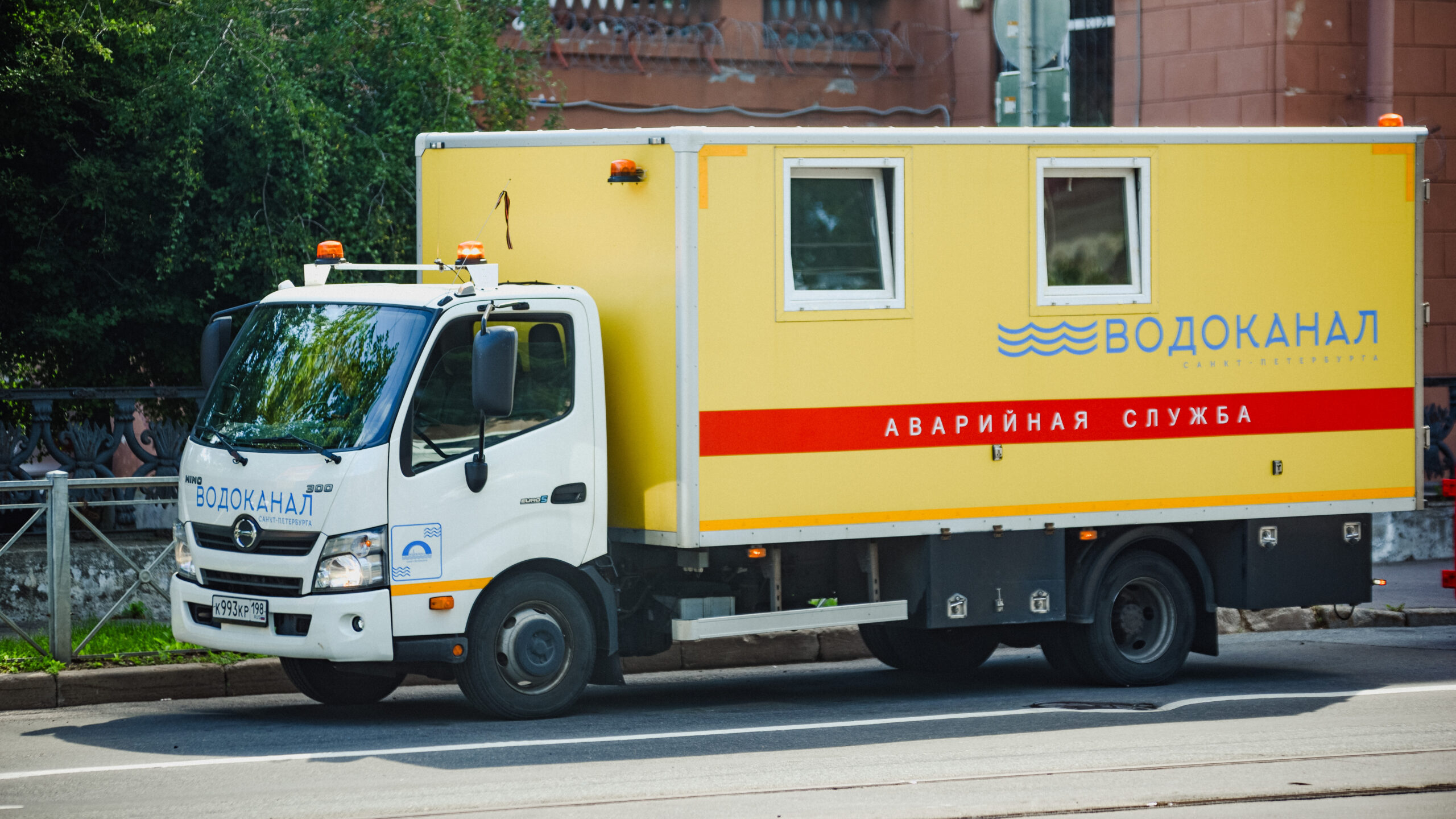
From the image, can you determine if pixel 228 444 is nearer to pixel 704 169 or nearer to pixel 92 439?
pixel 704 169

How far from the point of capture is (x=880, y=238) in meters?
9.76

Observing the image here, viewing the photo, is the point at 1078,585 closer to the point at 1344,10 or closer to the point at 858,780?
the point at 858,780

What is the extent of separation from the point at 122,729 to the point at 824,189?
449cm

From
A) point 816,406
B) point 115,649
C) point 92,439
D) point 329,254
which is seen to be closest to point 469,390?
point 329,254

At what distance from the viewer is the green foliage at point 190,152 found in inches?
523

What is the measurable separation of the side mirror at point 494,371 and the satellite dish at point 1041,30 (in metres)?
5.00

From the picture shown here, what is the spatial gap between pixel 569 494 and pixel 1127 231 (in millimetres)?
3482

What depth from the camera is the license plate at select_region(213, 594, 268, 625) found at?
8906 mm

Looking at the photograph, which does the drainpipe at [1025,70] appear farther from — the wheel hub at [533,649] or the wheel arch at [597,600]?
the wheel hub at [533,649]

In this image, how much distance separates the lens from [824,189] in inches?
380

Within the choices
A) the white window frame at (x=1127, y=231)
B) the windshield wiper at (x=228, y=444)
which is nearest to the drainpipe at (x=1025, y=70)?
the white window frame at (x=1127, y=231)

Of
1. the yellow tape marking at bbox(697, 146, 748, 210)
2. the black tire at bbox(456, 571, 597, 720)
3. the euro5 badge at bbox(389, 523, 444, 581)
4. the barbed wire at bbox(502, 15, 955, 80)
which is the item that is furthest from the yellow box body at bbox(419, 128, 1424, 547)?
the barbed wire at bbox(502, 15, 955, 80)

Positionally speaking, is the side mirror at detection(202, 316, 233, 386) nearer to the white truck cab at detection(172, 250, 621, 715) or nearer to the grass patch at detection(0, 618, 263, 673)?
the white truck cab at detection(172, 250, 621, 715)

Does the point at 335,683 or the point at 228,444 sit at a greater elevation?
Result: the point at 228,444
